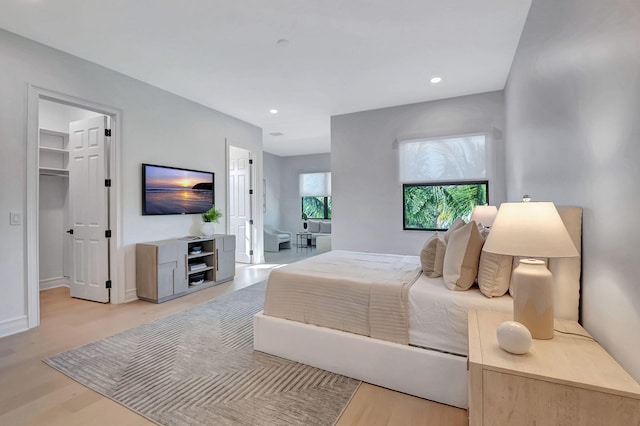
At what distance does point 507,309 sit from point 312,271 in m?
1.35

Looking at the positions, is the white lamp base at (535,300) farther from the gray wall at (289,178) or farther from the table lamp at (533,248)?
the gray wall at (289,178)

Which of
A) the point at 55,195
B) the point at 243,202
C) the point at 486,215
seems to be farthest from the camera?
the point at 243,202

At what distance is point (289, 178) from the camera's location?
935 cm

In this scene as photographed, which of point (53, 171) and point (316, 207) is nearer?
point (53, 171)

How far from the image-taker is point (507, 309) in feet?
5.32

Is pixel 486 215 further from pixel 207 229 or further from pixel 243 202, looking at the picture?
pixel 243 202

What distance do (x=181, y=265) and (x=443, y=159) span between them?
415 centimetres

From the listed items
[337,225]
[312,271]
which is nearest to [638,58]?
[312,271]

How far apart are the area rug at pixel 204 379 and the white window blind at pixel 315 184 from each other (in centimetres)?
635

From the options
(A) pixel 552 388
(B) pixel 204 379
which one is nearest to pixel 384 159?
(B) pixel 204 379

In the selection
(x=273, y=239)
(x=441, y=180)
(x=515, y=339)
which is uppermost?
(x=441, y=180)

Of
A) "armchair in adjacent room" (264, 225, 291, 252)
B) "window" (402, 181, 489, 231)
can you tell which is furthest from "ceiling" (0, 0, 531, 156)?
"armchair in adjacent room" (264, 225, 291, 252)

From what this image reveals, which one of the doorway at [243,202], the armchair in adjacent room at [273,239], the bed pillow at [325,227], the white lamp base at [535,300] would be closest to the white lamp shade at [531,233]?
the white lamp base at [535,300]

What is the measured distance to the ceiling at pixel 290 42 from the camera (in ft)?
7.93
